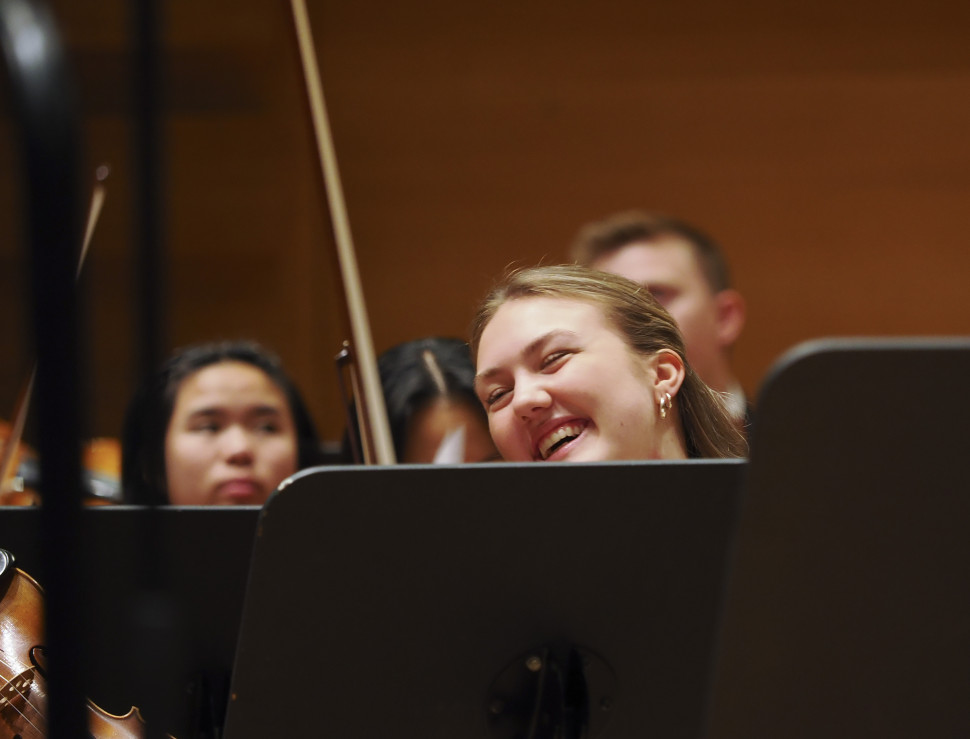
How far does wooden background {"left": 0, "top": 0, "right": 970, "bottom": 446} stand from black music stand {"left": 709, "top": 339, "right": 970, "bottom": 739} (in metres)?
1.72

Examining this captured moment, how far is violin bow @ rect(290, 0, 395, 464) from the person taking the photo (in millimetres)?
909

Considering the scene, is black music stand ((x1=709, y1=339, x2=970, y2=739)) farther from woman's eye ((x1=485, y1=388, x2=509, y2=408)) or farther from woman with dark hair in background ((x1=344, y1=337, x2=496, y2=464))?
woman with dark hair in background ((x1=344, y1=337, x2=496, y2=464))

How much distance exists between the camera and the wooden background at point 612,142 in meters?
2.12

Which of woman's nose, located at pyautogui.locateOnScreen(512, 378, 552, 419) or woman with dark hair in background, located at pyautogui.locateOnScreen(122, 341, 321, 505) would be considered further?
woman with dark hair in background, located at pyautogui.locateOnScreen(122, 341, 321, 505)

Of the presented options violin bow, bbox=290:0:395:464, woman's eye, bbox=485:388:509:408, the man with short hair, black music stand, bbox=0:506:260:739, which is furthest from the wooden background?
black music stand, bbox=0:506:260:739

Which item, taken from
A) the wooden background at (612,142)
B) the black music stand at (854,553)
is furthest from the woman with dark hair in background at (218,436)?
the wooden background at (612,142)

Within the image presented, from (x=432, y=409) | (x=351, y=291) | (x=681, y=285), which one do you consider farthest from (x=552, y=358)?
(x=681, y=285)

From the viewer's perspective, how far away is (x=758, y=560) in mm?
396

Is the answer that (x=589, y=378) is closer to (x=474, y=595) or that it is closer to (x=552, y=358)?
(x=552, y=358)

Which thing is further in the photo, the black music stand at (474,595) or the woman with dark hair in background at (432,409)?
the woman with dark hair in background at (432,409)

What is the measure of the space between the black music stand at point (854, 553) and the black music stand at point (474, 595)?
12 centimetres

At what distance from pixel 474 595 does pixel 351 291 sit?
0.44 metres

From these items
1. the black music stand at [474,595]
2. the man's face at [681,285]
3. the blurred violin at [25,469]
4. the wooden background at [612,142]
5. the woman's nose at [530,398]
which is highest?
the wooden background at [612,142]

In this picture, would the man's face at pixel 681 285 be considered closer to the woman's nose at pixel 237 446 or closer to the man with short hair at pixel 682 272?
the man with short hair at pixel 682 272
